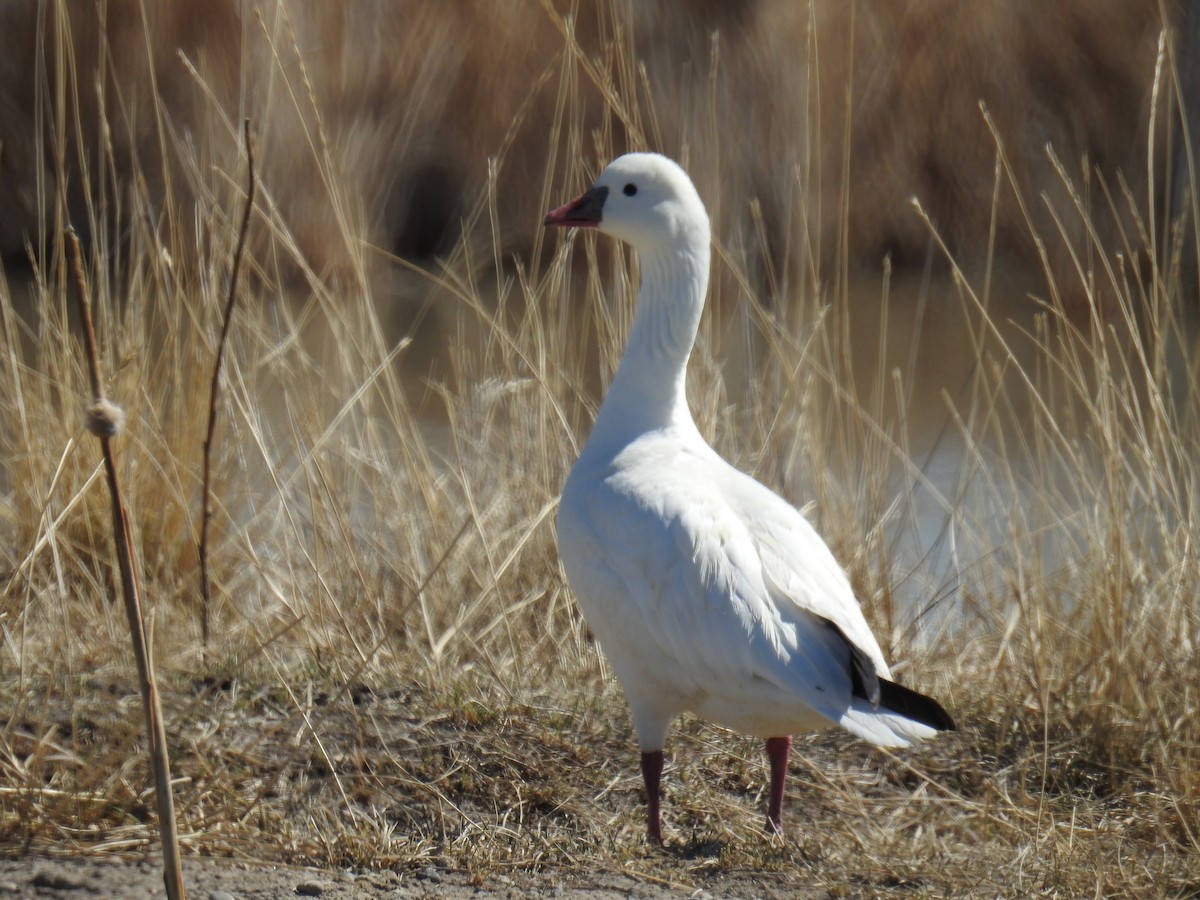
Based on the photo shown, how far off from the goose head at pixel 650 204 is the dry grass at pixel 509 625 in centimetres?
35

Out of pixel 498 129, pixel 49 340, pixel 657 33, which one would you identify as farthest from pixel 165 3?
pixel 49 340

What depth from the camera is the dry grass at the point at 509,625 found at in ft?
8.03

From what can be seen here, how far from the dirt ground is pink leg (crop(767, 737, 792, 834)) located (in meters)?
0.22

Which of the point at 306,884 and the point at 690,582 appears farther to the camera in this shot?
the point at 690,582

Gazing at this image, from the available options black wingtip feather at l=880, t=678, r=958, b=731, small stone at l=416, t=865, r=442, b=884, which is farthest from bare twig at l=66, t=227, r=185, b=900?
black wingtip feather at l=880, t=678, r=958, b=731

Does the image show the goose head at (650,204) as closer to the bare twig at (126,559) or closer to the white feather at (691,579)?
the white feather at (691,579)

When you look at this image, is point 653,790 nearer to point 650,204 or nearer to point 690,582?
point 690,582

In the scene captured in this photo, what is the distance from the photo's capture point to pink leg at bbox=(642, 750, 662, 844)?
8.39 feet

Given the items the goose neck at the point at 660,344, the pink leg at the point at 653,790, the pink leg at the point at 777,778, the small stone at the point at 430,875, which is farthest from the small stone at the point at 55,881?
the goose neck at the point at 660,344

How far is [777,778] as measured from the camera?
8.66ft

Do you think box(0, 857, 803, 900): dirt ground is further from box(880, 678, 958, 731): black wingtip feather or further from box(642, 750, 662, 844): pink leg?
box(880, 678, 958, 731): black wingtip feather

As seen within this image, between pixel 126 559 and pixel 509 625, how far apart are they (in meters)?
1.98

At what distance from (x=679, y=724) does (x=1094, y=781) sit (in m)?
0.82

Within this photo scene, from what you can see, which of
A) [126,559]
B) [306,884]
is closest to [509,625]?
[306,884]
